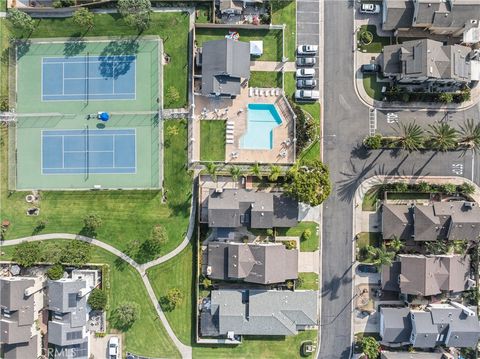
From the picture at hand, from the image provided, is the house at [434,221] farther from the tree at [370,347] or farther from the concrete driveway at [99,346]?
the concrete driveway at [99,346]

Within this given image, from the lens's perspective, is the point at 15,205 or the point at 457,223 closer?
the point at 457,223

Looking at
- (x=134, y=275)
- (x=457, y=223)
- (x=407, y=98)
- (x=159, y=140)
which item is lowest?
(x=134, y=275)

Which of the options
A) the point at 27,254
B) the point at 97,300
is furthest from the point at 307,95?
the point at 27,254

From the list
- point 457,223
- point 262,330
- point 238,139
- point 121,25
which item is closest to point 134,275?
point 262,330

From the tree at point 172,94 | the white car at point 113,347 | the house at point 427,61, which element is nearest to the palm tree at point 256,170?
the tree at point 172,94

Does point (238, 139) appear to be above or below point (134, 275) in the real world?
above

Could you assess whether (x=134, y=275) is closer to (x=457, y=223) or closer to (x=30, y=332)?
(x=30, y=332)

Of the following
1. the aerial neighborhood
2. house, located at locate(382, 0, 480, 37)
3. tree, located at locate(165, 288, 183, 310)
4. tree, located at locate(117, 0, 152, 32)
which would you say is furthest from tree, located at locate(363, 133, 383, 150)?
tree, located at locate(117, 0, 152, 32)
